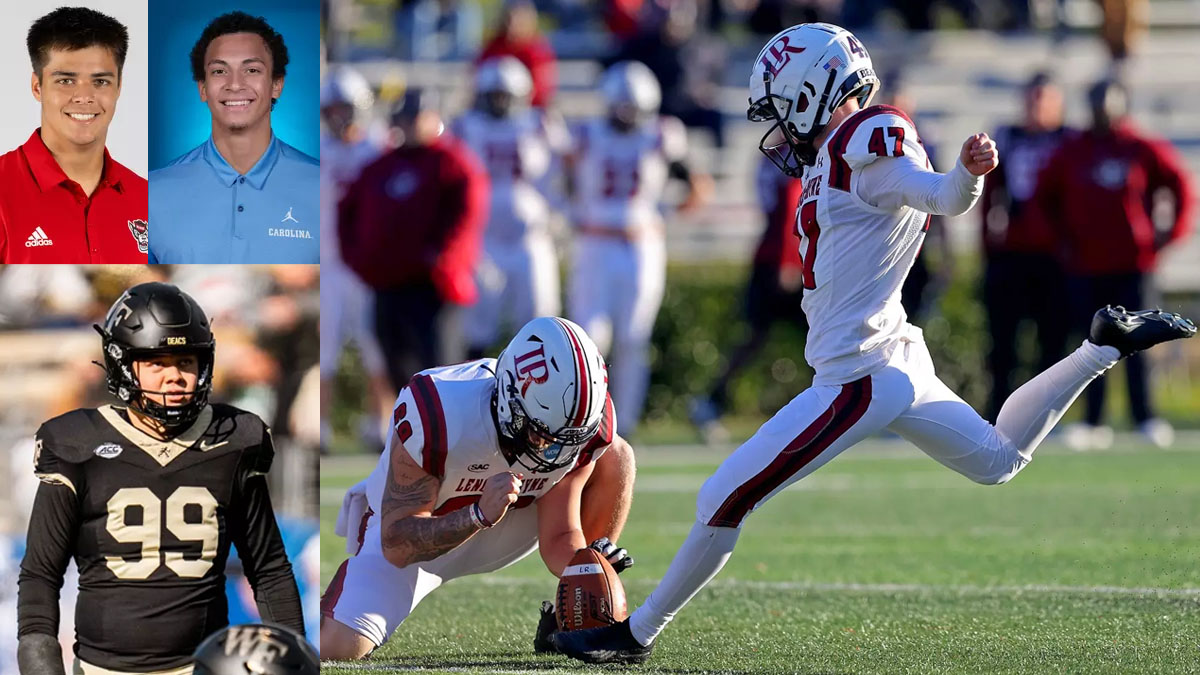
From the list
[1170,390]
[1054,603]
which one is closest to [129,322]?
[1054,603]

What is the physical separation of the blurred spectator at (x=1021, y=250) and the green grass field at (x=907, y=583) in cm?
151

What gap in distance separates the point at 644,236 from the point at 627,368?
3.06 feet

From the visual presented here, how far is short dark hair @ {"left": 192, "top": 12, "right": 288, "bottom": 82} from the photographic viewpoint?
4.47 meters

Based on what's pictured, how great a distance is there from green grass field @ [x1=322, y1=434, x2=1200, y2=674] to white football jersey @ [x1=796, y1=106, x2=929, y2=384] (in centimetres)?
87

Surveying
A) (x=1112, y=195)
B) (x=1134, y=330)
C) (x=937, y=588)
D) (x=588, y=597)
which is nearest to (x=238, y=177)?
(x=588, y=597)

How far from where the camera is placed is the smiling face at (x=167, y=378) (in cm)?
404

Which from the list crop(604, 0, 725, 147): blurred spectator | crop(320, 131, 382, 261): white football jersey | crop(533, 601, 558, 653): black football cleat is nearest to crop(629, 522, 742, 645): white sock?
crop(533, 601, 558, 653): black football cleat

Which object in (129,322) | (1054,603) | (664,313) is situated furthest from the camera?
(664,313)

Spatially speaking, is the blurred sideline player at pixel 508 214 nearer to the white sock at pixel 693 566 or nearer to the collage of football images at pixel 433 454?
the collage of football images at pixel 433 454

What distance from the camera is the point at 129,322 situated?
4027mm

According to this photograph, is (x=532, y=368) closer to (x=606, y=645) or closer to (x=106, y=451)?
(x=606, y=645)

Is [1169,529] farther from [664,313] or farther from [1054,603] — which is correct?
[664,313]

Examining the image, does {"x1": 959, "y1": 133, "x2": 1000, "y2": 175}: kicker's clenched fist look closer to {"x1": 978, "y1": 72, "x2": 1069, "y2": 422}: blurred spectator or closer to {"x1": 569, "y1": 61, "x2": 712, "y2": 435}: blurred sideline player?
{"x1": 978, "y1": 72, "x2": 1069, "y2": 422}: blurred spectator

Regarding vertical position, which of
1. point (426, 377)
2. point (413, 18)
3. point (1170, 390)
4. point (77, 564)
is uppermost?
point (413, 18)
